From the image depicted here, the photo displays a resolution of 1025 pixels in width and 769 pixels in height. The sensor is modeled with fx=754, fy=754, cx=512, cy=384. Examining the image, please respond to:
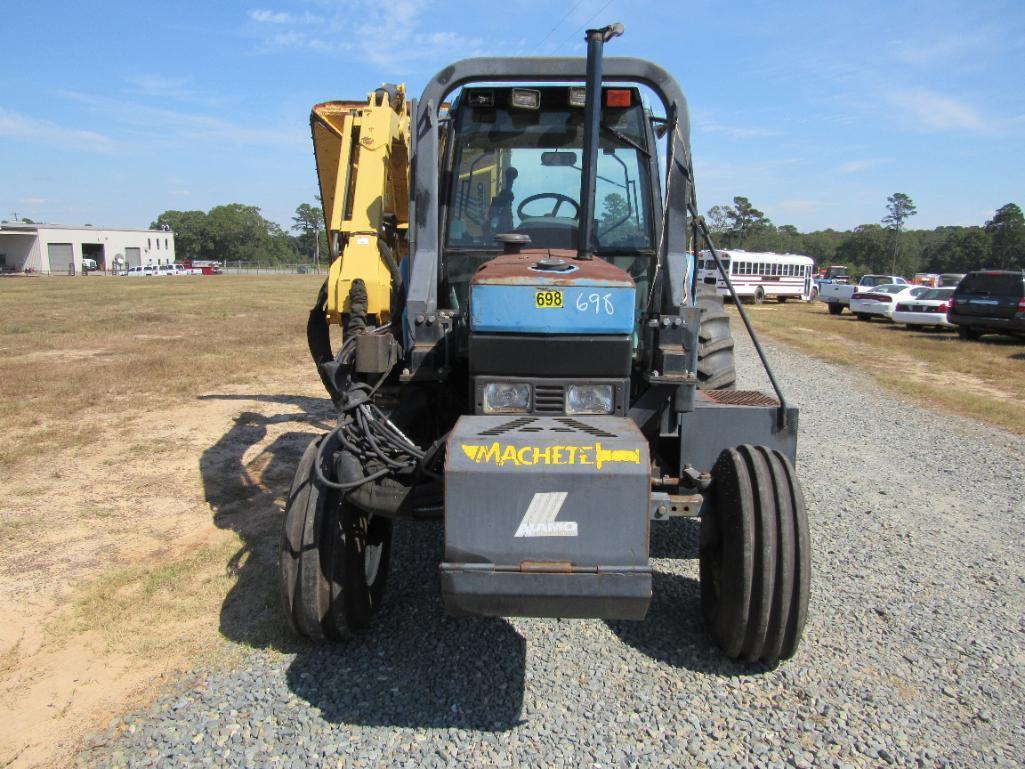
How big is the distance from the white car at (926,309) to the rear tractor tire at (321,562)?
21927mm

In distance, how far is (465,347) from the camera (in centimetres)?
406

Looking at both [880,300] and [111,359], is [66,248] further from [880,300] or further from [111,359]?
[880,300]

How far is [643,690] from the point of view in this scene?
11.3 ft

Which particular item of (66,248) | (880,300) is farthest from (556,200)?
(66,248)

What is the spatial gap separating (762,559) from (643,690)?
81 cm

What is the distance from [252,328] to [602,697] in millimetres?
17342

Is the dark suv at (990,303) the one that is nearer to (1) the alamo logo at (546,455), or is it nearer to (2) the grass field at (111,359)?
(2) the grass field at (111,359)

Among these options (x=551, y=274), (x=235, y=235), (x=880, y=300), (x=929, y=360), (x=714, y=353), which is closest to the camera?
(x=551, y=274)

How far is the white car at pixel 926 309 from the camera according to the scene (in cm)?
2156

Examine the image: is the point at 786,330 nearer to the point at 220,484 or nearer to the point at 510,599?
the point at 220,484

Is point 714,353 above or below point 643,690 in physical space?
above

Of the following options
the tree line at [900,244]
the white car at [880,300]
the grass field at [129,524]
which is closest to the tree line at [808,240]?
the tree line at [900,244]

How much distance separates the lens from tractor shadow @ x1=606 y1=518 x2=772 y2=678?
3.65 m

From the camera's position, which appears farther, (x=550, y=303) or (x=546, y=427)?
(x=550, y=303)
